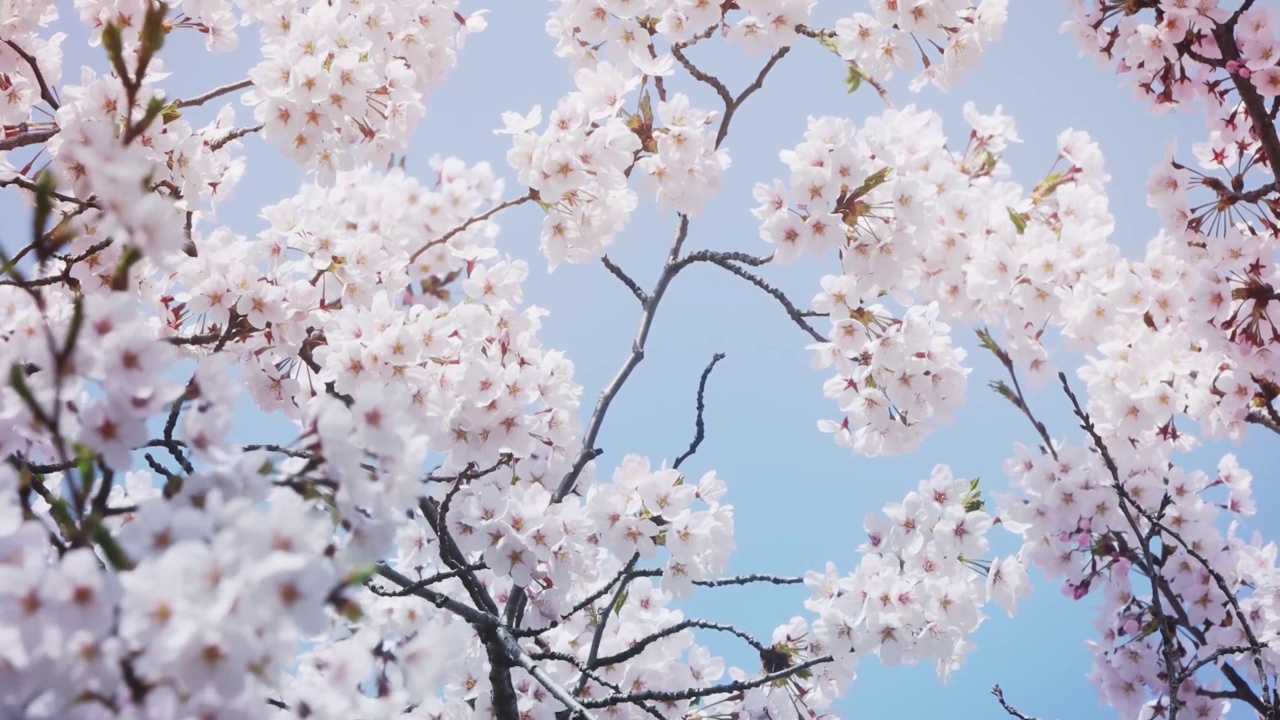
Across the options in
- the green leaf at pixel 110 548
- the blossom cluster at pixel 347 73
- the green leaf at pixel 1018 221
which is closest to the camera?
the green leaf at pixel 110 548

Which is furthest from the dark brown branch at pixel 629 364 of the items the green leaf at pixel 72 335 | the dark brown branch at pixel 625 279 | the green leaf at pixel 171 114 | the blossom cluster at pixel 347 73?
the green leaf at pixel 72 335

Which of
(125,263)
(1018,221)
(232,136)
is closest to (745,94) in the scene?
(1018,221)

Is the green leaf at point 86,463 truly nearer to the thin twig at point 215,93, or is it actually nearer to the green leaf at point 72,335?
the green leaf at point 72,335

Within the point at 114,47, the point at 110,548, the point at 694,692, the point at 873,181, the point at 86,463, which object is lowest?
the point at 110,548

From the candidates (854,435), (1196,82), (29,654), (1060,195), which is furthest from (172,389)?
(1196,82)

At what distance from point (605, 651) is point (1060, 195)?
4.00 m

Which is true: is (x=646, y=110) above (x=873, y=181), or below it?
above

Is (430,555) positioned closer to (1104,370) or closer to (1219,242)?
(1104,370)

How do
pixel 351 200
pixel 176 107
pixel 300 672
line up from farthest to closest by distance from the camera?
1. pixel 351 200
2. pixel 176 107
3. pixel 300 672

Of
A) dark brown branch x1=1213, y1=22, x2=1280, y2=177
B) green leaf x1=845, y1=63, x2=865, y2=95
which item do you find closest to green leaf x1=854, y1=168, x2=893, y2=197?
green leaf x1=845, y1=63, x2=865, y2=95

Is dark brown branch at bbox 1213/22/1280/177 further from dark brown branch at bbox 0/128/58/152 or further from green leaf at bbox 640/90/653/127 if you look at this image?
dark brown branch at bbox 0/128/58/152

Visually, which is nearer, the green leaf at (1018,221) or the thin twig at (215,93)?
the thin twig at (215,93)

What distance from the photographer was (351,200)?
5113mm

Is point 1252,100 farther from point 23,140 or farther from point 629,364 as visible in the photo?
point 23,140
